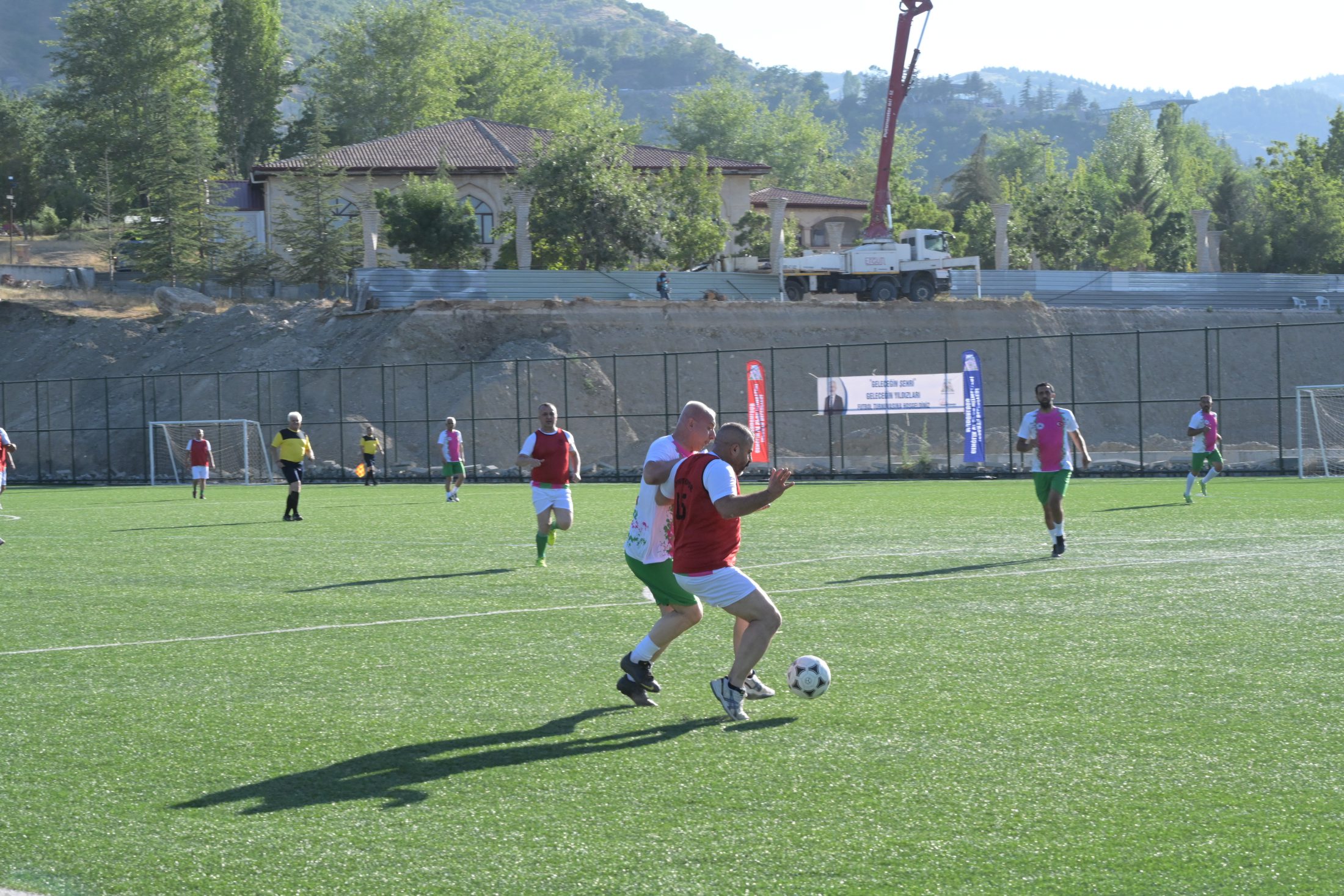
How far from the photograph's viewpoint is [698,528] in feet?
22.9

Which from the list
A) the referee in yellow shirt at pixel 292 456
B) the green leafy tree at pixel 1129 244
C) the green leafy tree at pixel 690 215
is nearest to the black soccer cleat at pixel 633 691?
the referee in yellow shirt at pixel 292 456

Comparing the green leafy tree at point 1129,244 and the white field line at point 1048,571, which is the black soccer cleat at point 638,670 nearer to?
the white field line at point 1048,571

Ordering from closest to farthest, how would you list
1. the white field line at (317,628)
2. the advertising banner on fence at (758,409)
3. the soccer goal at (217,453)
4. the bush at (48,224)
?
the white field line at (317,628) → the advertising banner on fence at (758,409) → the soccer goal at (217,453) → the bush at (48,224)

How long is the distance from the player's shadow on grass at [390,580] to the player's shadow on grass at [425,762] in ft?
22.0

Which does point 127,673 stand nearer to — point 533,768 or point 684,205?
point 533,768

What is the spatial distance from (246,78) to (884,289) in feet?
192

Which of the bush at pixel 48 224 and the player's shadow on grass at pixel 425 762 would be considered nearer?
the player's shadow on grass at pixel 425 762

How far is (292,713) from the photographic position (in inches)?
297

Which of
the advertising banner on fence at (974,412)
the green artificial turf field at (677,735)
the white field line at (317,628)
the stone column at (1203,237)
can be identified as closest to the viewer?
the green artificial turf field at (677,735)

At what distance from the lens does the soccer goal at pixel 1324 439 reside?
3198 centimetres

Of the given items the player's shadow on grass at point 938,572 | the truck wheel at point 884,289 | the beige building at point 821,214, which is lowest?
the player's shadow on grass at point 938,572

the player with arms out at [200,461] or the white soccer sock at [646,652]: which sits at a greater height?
the white soccer sock at [646,652]

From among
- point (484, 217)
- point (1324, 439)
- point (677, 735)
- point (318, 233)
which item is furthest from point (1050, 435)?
point (484, 217)

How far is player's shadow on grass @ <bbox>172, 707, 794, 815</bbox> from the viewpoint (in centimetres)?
579
